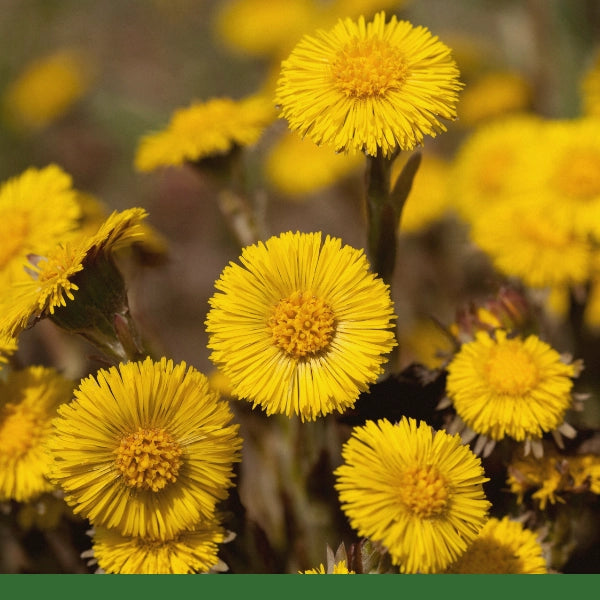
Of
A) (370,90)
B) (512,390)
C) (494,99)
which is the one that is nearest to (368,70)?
(370,90)

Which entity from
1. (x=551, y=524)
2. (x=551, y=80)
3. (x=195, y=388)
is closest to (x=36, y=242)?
(x=195, y=388)

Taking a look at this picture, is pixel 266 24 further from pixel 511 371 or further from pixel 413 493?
pixel 413 493

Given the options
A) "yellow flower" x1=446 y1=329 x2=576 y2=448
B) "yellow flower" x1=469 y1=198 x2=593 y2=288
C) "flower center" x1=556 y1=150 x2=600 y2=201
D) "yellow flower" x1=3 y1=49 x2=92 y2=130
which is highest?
"yellow flower" x1=3 y1=49 x2=92 y2=130

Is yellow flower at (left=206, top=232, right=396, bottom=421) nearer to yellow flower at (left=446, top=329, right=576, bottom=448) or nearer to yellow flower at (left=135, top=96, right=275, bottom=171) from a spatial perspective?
yellow flower at (left=446, top=329, right=576, bottom=448)

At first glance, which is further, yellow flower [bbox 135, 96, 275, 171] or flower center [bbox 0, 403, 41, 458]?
yellow flower [bbox 135, 96, 275, 171]

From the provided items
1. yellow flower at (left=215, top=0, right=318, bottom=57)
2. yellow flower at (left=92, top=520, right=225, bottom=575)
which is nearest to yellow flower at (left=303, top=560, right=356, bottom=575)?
yellow flower at (left=92, top=520, right=225, bottom=575)

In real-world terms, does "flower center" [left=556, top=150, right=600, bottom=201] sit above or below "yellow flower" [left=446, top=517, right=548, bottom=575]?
above
